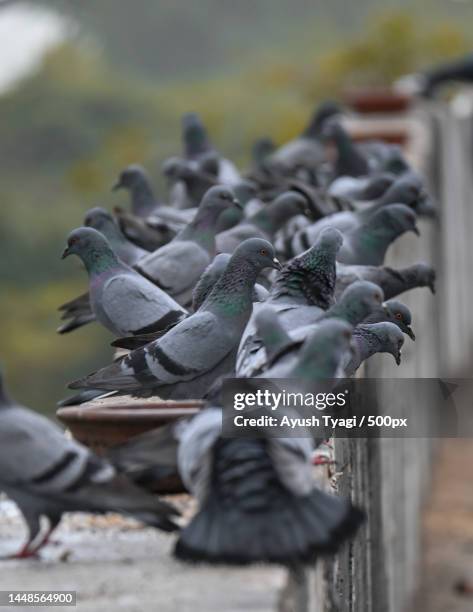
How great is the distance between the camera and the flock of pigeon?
370cm

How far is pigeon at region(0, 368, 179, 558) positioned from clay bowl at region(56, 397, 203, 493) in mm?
548

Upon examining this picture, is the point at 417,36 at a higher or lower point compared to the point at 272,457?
higher

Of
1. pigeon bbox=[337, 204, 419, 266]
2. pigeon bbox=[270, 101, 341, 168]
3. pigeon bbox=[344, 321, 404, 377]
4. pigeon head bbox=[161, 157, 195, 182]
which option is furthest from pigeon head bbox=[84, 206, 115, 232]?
→ pigeon bbox=[270, 101, 341, 168]

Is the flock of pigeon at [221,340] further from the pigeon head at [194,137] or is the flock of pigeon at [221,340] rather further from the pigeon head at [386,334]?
the pigeon head at [194,137]

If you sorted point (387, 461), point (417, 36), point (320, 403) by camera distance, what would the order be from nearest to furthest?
point (320, 403) → point (387, 461) → point (417, 36)

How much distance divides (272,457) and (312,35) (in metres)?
37.4

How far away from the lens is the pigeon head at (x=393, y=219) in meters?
7.75

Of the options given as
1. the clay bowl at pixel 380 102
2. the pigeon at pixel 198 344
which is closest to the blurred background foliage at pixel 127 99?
the clay bowl at pixel 380 102

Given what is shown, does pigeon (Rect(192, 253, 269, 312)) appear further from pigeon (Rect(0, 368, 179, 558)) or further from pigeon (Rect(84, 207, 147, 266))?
pigeon (Rect(0, 368, 179, 558))

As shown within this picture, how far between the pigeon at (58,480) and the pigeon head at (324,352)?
55 cm

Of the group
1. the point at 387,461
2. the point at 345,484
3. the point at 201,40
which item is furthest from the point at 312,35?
the point at 345,484

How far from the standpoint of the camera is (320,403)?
4223 millimetres

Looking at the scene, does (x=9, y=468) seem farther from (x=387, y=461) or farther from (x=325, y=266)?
(x=387, y=461)

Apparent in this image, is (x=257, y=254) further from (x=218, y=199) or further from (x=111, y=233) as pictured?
(x=111, y=233)
